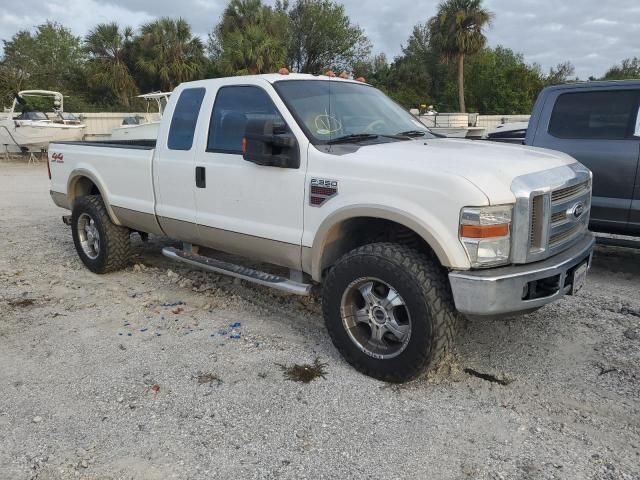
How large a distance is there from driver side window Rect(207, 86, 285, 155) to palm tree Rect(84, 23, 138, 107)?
36.4 meters

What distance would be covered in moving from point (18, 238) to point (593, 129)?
7.36 meters

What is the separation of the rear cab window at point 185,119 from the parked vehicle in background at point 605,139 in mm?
3464

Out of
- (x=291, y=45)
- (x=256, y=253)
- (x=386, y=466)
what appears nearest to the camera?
(x=386, y=466)

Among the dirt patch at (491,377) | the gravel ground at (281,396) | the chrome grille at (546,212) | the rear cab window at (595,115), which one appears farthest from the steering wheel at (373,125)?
the rear cab window at (595,115)

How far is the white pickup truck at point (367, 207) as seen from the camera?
3.15 metres

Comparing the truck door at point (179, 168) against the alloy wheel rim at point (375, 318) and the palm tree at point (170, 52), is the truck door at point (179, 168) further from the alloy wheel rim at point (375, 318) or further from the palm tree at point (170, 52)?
the palm tree at point (170, 52)

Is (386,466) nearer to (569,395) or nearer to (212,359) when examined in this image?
(569,395)

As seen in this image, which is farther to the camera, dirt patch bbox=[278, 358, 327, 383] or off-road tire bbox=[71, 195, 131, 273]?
off-road tire bbox=[71, 195, 131, 273]

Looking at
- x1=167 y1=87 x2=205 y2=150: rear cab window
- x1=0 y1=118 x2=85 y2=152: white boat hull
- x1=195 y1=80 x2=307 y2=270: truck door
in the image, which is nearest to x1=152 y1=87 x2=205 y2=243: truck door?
x1=167 y1=87 x2=205 y2=150: rear cab window

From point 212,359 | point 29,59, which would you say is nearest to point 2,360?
point 212,359

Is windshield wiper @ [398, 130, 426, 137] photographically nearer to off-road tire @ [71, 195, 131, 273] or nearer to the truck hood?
the truck hood

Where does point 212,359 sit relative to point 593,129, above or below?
below

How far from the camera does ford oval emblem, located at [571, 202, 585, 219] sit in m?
3.63

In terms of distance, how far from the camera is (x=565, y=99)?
5.87m
